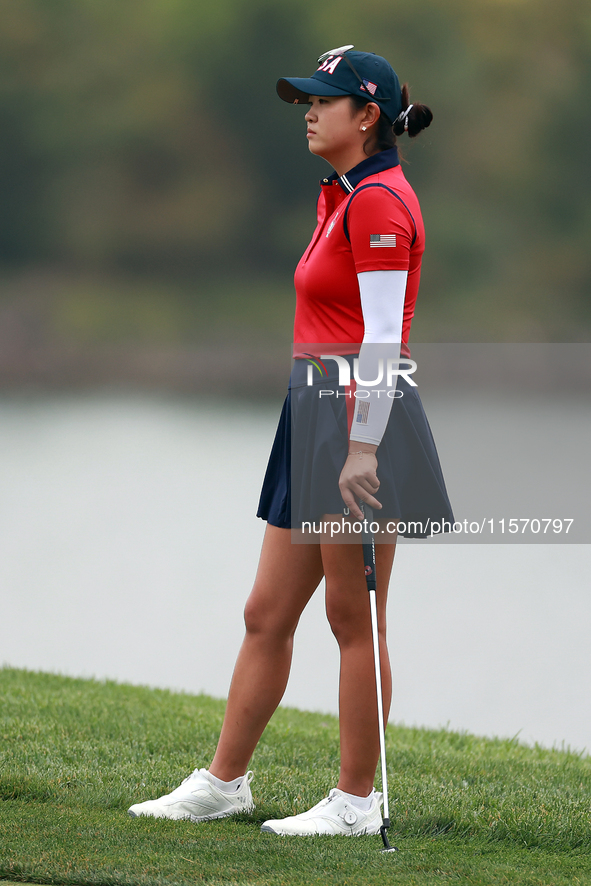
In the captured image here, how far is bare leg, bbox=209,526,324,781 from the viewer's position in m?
1.63

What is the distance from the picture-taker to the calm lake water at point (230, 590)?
3633 millimetres

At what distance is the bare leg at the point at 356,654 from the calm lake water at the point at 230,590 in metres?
1.03

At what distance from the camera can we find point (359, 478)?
1497mm

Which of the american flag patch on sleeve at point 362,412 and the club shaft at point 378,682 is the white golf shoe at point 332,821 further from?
the american flag patch on sleeve at point 362,412

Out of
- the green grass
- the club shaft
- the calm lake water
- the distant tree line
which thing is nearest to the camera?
the green grass

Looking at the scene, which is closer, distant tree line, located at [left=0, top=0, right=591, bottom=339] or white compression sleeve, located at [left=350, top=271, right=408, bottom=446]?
white compression sleeve, located at [left=350, top=271, right=408, bottom=446]

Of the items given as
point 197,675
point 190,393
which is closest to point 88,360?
point 190,393

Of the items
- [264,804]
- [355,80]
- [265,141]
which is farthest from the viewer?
[265,141]

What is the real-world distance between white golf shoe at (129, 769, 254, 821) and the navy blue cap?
41.6 inches

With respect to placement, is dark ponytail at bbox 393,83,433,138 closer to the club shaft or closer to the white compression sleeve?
the white compression sleeve

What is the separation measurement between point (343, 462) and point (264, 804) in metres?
0.61

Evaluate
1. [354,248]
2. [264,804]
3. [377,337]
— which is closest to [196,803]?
[264,804]

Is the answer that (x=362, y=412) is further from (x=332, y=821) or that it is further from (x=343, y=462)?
(x=332, y=821)

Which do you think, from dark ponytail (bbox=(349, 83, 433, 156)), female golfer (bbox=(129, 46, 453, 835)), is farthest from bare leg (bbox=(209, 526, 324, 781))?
dark ponytail (bbox=(349, 83, 433, 156))
